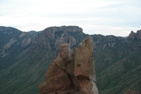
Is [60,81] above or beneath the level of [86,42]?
beneath

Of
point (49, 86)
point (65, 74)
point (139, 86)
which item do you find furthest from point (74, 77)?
point (139, 86)

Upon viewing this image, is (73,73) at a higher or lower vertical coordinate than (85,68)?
lower

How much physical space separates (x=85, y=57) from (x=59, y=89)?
6975 mm

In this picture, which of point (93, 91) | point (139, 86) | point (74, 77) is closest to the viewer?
point (93, 91)

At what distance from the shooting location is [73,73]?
142 ft

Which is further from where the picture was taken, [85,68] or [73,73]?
[73,73]

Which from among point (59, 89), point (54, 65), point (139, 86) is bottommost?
point (139, 86)

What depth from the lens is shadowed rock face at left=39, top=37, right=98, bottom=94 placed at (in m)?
41.9

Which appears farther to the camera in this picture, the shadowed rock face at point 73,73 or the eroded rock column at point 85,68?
the shadowed rock face at point 73,73

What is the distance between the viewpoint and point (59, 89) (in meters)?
44.5

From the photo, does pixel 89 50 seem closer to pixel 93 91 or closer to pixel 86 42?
pixel 86 42

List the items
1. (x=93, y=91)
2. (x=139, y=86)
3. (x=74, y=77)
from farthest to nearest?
1. (x=139, y=86)
2. (x=74, y=77)
3. (x=93, y=91)

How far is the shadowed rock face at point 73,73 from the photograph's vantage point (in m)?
41.9

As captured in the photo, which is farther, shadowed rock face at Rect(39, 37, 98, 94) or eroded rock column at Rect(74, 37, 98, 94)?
shadowed rock face at Rect(39, 37, 98, 94)
